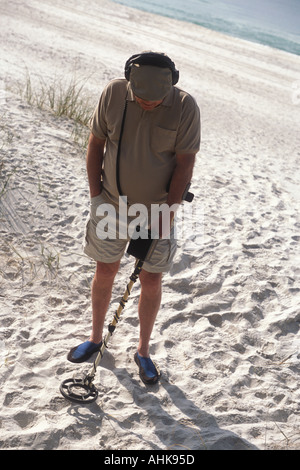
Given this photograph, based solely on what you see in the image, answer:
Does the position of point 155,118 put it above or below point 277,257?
above

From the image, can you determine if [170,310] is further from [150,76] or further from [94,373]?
[150,76]

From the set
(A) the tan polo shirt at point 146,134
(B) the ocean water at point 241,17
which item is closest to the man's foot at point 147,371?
(A) the tan polo shirt at point 146,134

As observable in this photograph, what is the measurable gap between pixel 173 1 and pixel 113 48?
27759 millimetres

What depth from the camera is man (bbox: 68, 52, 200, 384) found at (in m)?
2.41

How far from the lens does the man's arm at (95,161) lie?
271cm

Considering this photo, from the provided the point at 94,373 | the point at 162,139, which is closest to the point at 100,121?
the point at 162,139

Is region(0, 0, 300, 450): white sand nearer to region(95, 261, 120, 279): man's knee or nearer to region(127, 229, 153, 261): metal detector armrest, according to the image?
region(95, 261, 120, 279): man's knee

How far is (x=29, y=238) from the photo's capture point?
4.34 meters

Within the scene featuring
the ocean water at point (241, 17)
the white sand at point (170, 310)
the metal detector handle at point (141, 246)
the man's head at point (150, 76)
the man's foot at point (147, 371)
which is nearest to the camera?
the man's head at point (150, 76)

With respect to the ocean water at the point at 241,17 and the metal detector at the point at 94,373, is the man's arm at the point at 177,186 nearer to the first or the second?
the metal detector at the point at 94,373

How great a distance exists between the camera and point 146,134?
2.47 meters

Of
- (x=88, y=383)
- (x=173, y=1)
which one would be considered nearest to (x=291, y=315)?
(x=88, y=383)

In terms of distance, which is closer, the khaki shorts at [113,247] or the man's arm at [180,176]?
the man's arm at [180,176]

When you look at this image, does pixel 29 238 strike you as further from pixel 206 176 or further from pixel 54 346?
pixel 206 176
